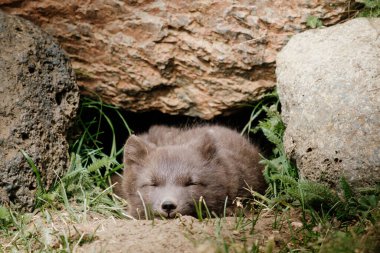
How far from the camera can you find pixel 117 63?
23.0 ft

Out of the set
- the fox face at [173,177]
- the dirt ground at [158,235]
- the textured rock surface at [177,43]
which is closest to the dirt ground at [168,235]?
the dirt ground at [158,235]

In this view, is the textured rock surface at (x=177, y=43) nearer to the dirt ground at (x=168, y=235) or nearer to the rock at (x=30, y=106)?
the rock at (x=30, y=106)

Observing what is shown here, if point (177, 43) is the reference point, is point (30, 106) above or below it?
below

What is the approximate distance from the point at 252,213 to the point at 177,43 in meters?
2.38

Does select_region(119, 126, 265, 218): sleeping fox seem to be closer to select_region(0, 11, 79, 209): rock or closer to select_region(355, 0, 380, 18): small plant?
select_region(0, 11, 79, 209): rock

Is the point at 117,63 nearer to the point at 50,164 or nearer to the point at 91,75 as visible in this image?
the point at 91,75

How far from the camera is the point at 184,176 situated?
595 centimetres

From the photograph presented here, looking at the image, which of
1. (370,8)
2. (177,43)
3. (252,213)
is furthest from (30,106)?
(370,8)

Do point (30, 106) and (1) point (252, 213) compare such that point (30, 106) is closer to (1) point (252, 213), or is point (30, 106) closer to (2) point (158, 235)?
(2) point (158, 235)

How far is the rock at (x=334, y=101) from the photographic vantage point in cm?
519

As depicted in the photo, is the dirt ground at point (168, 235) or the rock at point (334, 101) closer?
the dirt ground at point (168, 235)

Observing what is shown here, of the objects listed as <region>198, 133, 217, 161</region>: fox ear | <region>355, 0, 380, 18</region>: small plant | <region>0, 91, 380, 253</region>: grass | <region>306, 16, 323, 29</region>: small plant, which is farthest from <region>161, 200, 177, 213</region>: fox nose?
<region>355, 0, 380, 18</region>: small plant

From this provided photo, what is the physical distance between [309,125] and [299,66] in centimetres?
74

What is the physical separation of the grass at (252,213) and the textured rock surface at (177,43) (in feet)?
1.38
